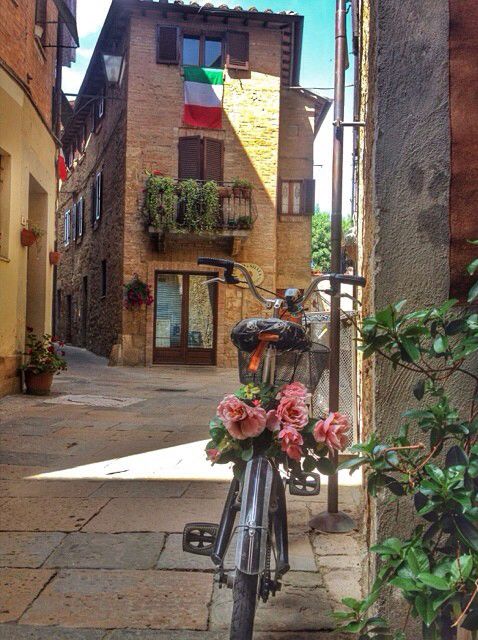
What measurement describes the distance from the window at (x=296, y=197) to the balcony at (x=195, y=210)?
1.88 meters

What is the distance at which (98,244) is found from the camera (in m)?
20.6

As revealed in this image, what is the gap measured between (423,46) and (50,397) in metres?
7.52

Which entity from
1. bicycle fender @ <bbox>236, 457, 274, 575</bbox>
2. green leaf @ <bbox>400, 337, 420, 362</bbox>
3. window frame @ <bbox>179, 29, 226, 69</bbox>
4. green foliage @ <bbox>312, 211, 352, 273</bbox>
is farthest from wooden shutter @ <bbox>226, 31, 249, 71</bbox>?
green foliage @ <bbox>312, 211, 352, 273</bbox>

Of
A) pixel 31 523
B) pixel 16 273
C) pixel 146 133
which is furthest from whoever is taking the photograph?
pixel 146 133

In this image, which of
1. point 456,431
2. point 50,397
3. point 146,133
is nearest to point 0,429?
point 50,397

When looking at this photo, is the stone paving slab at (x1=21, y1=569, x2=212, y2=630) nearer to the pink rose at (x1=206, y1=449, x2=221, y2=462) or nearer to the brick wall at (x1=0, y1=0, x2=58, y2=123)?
the pink rose at (x1=206, y1=449, x2=221, y2=462)

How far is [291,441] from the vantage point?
6.86 feet

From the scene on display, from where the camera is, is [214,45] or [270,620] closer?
[270,620]

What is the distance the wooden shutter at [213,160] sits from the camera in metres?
17.2

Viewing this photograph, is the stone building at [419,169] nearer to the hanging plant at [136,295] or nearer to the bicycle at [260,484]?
the bicycle at [260,484]

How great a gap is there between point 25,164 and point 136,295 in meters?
7.59

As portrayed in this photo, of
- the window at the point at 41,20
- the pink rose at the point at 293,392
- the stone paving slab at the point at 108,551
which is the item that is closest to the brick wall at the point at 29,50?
the window at the point at 41,20

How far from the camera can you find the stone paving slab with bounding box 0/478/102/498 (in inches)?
160

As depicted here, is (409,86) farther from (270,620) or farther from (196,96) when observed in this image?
(196,96)
